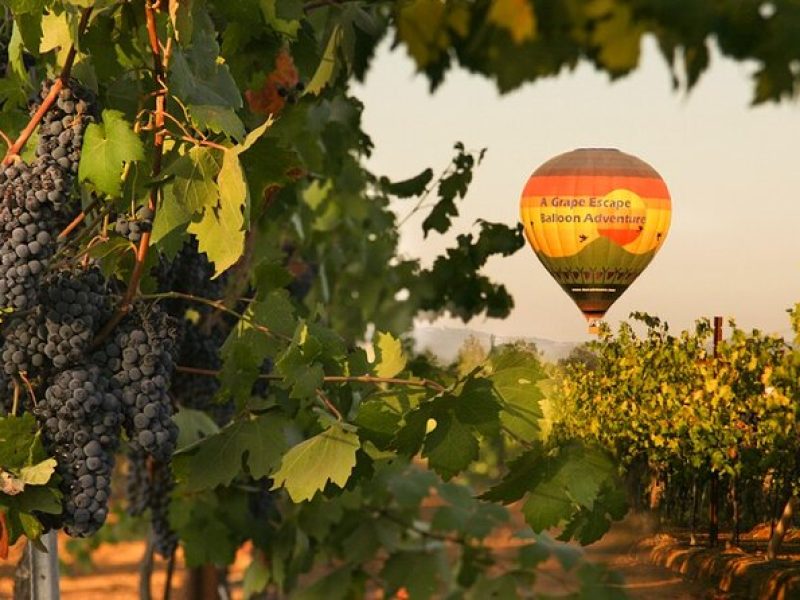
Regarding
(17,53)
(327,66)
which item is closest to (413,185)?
(327,66)

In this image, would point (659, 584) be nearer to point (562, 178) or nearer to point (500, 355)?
point (562, 178)

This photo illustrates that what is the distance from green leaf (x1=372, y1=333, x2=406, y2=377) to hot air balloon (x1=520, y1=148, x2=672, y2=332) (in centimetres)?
117

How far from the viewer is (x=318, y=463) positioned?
3.08 m

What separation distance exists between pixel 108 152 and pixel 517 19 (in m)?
1.75

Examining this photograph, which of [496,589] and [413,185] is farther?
[413,185]

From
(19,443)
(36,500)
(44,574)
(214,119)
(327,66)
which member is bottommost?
(44,574)

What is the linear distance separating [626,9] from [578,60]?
146mm

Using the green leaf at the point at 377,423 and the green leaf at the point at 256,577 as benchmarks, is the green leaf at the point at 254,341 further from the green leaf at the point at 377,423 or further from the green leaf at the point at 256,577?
the green leaf at the point at 256,577

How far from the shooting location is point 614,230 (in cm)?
654

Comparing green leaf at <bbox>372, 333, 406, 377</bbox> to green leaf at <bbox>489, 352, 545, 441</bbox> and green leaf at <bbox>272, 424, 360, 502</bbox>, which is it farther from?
green leaf at <bbox>272, 424, 360, 502</bbox>

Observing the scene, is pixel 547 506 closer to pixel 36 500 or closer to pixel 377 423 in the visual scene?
pixel 377 423

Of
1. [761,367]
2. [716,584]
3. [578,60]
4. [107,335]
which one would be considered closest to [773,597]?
[716,584]

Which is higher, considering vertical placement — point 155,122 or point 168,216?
point 155,122

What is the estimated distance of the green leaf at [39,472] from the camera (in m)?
2.86
